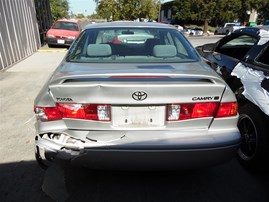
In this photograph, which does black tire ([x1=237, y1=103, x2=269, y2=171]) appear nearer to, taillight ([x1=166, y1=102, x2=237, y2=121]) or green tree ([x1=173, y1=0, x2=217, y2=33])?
taillight ([x1=166, y1=102, x2=237, y2=121])

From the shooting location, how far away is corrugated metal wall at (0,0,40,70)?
9070 millimetres

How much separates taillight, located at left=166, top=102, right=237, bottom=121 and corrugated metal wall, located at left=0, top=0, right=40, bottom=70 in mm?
7893

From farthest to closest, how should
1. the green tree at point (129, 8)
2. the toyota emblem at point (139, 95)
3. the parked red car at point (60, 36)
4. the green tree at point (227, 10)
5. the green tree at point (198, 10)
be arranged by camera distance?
the green tree at point (227, 10)
the green tree at point (198, 10)
the green tree at point (129, 8)
the parked red car at point (60, 36)
the toyota emblem at point (139, 95)

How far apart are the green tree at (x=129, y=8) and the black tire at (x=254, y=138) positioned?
121 feet

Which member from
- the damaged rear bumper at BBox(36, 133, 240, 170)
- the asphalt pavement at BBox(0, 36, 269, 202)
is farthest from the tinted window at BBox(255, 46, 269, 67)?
the damaged rear bumper at BBox(36, 133, 240, 170)

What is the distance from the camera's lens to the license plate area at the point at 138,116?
2.29 m

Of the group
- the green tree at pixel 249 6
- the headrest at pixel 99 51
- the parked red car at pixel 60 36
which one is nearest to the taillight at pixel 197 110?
the headrest at pixel 99 51

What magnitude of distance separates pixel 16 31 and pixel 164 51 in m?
8.83

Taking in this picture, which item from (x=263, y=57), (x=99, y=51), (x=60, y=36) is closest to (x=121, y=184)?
(x=99, y=51)

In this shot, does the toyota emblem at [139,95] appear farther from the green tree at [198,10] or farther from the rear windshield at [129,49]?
the green tree at [198,10]

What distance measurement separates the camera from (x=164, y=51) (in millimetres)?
3174

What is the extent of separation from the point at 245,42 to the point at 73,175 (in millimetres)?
3726

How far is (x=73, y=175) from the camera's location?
3.03m

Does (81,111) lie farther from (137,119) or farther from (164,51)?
(164,51)
